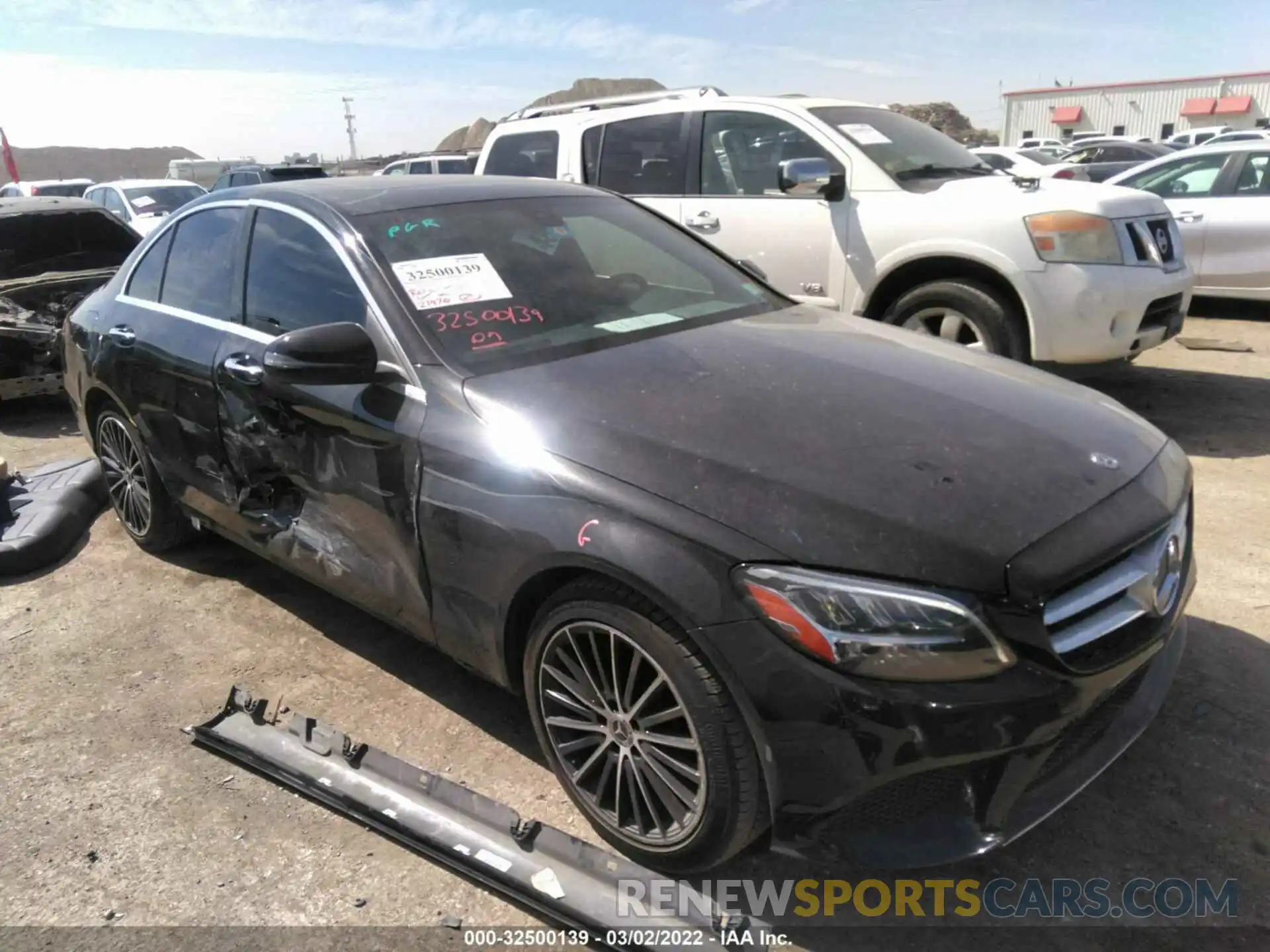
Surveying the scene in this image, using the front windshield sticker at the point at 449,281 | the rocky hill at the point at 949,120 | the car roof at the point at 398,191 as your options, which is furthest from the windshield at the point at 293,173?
the rocky hill at the point at 949,120

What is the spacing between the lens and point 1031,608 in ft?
6.29

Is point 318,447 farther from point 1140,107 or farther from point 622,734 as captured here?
point 1140,107

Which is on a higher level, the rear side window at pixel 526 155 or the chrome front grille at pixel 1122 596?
the rear side window at pixel 526 155

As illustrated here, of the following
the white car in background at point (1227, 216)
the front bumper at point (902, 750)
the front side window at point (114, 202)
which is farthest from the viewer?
the front side window at point (114, 202)

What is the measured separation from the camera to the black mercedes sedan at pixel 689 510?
75.7 inches

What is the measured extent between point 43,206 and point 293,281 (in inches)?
237

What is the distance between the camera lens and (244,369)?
3.20 m

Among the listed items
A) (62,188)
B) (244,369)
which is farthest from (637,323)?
(62,188)

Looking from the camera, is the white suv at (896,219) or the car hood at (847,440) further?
the white suv at (896,219)

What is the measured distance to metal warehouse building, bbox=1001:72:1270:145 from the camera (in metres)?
49.3

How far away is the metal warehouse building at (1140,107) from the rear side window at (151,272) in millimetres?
56920

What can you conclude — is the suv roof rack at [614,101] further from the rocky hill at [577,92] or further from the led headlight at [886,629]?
the rocky hill at [577,92]

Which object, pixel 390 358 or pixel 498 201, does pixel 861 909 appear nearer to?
pixel 390 358

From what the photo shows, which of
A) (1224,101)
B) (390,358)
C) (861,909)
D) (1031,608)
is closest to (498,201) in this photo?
(390,358)
